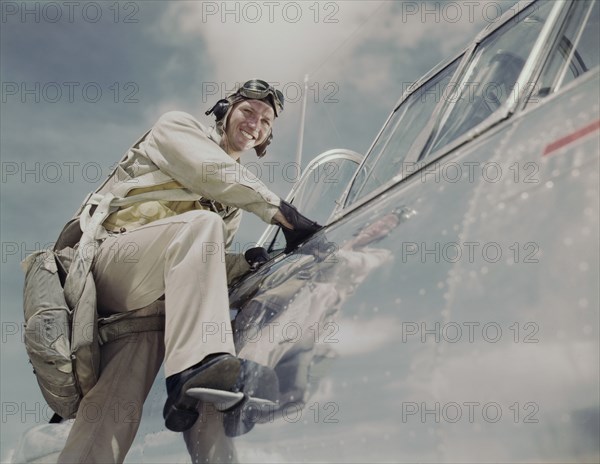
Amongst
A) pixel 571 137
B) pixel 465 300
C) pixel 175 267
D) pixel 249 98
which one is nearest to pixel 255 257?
pixel 249 98

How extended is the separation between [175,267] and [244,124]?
1.52m

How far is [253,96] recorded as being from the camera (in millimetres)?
4797

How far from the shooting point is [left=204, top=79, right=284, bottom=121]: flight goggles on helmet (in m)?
4.80

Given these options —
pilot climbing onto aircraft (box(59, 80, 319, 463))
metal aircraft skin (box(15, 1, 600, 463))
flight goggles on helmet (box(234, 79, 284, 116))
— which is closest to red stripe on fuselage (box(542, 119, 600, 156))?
metal aircraft skin (box(15, 1, 600, 463))

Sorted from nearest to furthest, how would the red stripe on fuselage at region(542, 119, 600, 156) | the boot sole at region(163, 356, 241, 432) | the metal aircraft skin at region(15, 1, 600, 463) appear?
the metal aircraft skin at region(15, 1, 600, 463) → the red stripe on fuselage at region(542, 119, 600, 156) → the boot sole at region(163, 356, 241, 432)

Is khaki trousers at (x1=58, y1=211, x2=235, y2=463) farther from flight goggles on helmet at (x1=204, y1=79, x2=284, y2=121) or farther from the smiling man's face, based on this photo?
flight goggles on helmet at (x1=204, y1=79, x2=284, y2=121)

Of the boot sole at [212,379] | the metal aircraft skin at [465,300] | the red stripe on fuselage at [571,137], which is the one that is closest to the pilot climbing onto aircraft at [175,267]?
the boot sole at [212,379]

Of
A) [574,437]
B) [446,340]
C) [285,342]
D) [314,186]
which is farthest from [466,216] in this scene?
[314,186]

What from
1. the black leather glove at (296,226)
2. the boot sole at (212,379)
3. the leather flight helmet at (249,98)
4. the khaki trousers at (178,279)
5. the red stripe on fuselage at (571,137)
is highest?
the leather flight helmet at (249,98)

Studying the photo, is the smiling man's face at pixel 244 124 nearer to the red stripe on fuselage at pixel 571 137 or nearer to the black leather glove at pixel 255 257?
the black leather glove at pixel 255 257

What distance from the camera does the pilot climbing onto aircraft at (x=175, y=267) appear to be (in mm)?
3340

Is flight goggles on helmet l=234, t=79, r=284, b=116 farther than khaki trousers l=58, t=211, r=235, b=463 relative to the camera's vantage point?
Yes

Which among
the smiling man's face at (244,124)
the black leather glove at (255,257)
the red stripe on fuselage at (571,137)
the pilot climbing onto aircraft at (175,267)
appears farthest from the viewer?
the smiling man's face at (244,124)

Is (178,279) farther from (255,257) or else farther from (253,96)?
(253,96)
